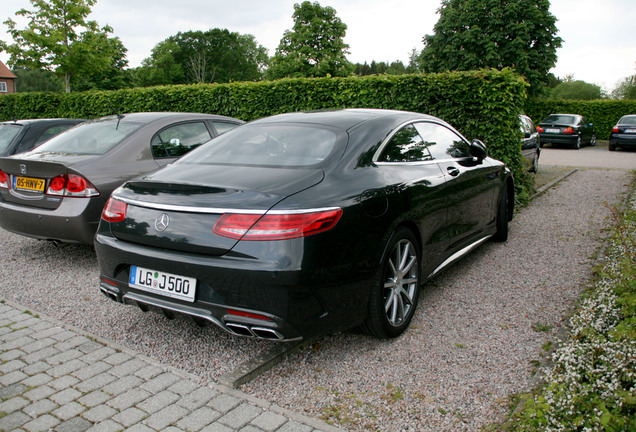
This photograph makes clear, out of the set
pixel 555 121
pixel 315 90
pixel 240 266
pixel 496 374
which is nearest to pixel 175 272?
pixel 240 266

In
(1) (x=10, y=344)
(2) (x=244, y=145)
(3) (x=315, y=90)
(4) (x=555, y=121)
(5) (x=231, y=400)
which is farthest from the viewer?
(4) (x=555, y=121)

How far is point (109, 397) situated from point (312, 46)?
174ft

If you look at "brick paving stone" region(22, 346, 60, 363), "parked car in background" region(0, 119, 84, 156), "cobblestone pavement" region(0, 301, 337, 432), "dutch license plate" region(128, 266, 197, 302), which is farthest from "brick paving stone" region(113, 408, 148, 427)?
"parked car in background" region(0, 119, 84, 156)

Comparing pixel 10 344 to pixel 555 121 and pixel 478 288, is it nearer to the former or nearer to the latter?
pixel 478 288

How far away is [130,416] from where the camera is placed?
2.72 meters

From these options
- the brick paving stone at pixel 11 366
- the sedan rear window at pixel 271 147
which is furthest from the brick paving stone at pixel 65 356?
the sedan rear window at pixel 271 147

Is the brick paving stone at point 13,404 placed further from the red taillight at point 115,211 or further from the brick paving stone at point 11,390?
the red taillight at point 115,211

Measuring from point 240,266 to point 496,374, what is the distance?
1699 mm

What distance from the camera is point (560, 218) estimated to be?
7.95 m

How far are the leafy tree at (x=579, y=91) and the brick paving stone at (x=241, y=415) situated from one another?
229 feet

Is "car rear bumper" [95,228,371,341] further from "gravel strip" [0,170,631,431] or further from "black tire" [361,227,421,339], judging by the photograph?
"gravel strip" [0,170,631,431]

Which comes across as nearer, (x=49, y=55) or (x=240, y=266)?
(x=240, y=266)

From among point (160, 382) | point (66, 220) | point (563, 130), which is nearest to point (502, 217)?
point (160, 382)

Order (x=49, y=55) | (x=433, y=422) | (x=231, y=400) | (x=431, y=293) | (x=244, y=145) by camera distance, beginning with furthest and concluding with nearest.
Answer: (x=49, y=55), (x=431, y=293), (x=244, y=145), (x=231, y=400), (x=433, y=422)
